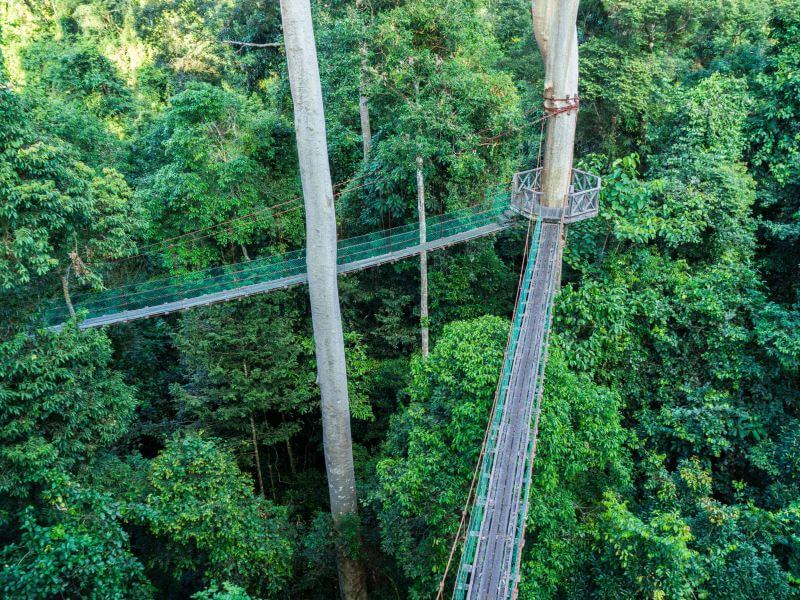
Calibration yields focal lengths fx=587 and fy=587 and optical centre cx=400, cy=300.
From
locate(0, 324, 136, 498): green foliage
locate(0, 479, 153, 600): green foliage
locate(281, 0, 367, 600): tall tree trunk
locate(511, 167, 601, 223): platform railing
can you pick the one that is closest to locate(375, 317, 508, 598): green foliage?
locate(281, 0, 367, 600): tall tree trunk

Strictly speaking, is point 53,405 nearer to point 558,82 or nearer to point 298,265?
point 298,265

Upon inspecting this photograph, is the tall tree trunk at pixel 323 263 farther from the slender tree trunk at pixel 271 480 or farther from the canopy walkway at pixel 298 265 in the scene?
the slender tree trunk at pixel 271 480

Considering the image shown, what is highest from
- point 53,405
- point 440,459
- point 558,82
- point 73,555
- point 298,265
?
point 558,82

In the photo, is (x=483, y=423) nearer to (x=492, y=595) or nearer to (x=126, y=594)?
(x=492, y=595)

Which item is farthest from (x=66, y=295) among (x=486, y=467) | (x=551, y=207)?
(x=551, y=207)

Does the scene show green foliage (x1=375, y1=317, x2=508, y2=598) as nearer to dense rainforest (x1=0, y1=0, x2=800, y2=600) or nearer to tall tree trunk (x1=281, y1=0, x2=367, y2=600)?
dense rainforest (x1=0, y1=0, x2=800, y2=600)

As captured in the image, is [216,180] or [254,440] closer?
[254,440]
